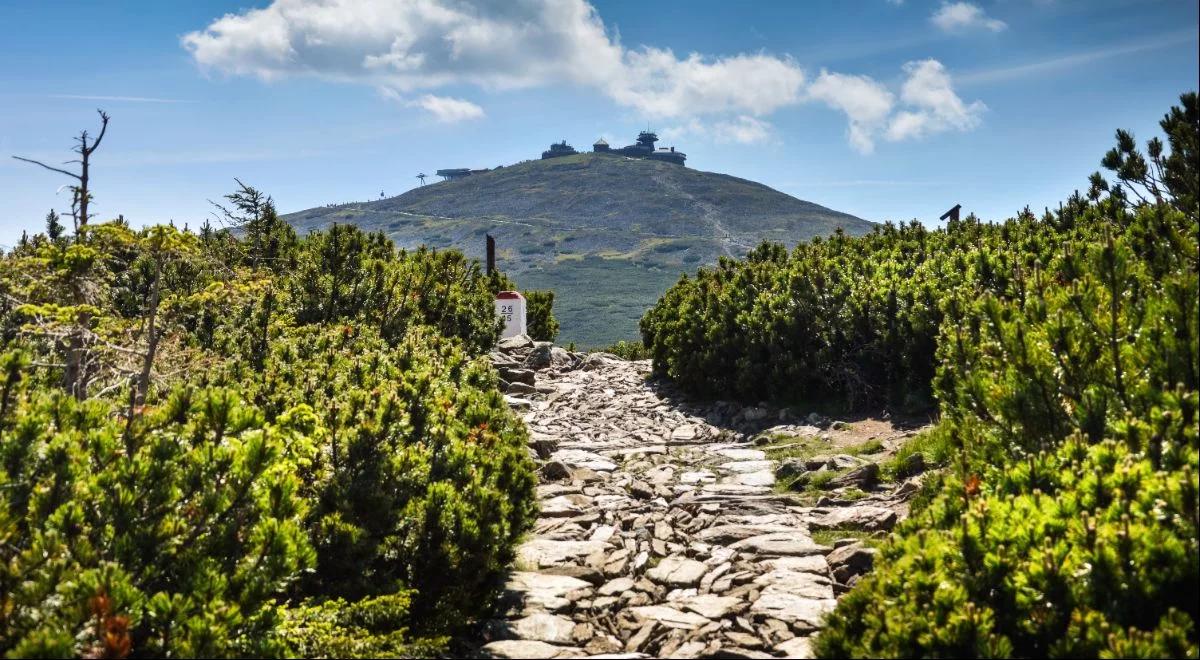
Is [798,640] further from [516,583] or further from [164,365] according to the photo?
[164,365]

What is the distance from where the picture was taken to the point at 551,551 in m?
7.23

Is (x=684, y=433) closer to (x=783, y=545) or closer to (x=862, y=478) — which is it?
(x=862, y=478)

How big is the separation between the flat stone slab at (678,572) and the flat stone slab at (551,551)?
0.65 meters

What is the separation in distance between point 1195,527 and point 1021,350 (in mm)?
2034

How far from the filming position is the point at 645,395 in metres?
16.6

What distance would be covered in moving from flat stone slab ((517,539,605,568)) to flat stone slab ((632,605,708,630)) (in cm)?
120

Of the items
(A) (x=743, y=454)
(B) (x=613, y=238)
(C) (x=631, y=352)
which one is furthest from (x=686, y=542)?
(B) (x=613, y=238)

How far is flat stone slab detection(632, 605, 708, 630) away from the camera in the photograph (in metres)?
5.62

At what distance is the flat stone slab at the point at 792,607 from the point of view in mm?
5480

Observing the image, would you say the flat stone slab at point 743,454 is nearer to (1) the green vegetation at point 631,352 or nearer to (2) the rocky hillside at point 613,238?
(1) the green vegetation at point 631,352

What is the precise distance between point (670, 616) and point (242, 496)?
3.08 meters

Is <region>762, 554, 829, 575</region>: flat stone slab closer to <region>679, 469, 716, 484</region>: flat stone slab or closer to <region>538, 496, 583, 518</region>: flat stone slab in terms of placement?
<region>538, 496, 583, 518</region>: flat stone slab

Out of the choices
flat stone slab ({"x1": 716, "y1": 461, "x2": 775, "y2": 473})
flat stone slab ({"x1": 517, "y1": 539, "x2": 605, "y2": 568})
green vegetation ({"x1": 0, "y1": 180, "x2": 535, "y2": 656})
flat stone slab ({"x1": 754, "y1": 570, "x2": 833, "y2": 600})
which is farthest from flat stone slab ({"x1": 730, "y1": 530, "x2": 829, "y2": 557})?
flat stone slab ({"x1": 716, "y1": 461, "x2": 775, "y2": 473})

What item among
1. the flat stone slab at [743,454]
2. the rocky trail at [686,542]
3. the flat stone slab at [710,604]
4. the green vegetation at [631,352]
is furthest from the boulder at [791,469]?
the green vegetation at [631,352]
